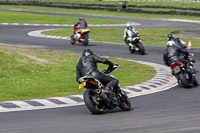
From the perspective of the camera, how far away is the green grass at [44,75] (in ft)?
45.7

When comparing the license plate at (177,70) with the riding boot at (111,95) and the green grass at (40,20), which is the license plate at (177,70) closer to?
the riding boot at (111,95)

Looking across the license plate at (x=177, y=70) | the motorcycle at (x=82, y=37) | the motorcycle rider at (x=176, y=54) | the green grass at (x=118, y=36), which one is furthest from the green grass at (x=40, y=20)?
the license plate at (x=177, y=70)

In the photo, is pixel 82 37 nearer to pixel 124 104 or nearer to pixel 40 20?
pixel 124 104

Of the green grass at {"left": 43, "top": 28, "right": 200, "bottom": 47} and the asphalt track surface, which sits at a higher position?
the asphalt track surface

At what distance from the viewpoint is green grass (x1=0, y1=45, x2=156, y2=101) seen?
549 inches

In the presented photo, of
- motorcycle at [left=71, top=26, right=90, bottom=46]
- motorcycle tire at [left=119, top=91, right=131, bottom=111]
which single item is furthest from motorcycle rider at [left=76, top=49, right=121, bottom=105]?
motorcycle at [left=71, top=26, right=90, bottom=46]

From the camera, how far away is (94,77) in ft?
35.9

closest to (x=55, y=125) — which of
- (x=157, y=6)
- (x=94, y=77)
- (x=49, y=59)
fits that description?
(x=94, y=77)

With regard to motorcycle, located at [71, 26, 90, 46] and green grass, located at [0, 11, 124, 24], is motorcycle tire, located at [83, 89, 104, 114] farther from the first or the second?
green grass, located at [0, 11, 124, 24]

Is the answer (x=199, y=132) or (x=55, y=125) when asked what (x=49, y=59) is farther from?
(x=199, y=132)

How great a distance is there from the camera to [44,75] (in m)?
17.3

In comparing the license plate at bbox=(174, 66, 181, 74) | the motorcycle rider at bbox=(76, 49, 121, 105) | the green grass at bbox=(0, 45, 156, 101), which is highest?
the motorcycle rider at bbox=(76, 49, 121, 105)

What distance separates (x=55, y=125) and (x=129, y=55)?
16965 millimetres

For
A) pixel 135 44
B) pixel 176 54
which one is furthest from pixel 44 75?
pixel 135 44
